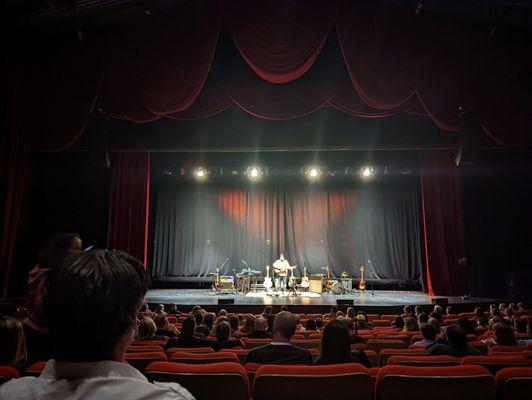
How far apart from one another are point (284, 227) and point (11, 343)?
15298 mm

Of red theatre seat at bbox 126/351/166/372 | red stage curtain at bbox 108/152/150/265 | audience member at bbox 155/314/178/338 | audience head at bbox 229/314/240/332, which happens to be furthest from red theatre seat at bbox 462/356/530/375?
red stage curtain at bbox 108/152/150/265

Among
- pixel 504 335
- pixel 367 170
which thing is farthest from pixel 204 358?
pixel 367 170

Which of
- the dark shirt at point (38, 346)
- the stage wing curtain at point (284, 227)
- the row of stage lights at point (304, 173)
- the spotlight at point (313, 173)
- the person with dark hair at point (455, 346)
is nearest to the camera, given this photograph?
the dark shirt at point (38, 346)

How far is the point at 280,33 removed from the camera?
9.41 metres

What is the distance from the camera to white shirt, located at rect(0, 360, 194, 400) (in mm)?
743

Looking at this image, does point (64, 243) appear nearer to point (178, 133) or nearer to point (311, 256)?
point (178, 133)

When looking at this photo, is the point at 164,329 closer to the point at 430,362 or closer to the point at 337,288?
the point at 430,362

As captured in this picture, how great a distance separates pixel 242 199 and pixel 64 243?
15.4 meters

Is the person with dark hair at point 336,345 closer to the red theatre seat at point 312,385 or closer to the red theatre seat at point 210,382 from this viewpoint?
the red theatre seat at point 312,385

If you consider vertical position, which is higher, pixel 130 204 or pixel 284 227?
pixel 130 204

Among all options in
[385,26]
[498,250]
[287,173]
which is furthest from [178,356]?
[287,173]

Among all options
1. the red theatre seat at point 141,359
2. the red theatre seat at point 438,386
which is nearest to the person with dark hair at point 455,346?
the red theatre seat at point 438,386

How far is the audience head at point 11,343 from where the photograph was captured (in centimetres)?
250

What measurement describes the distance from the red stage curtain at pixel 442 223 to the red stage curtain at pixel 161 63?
7987mm
